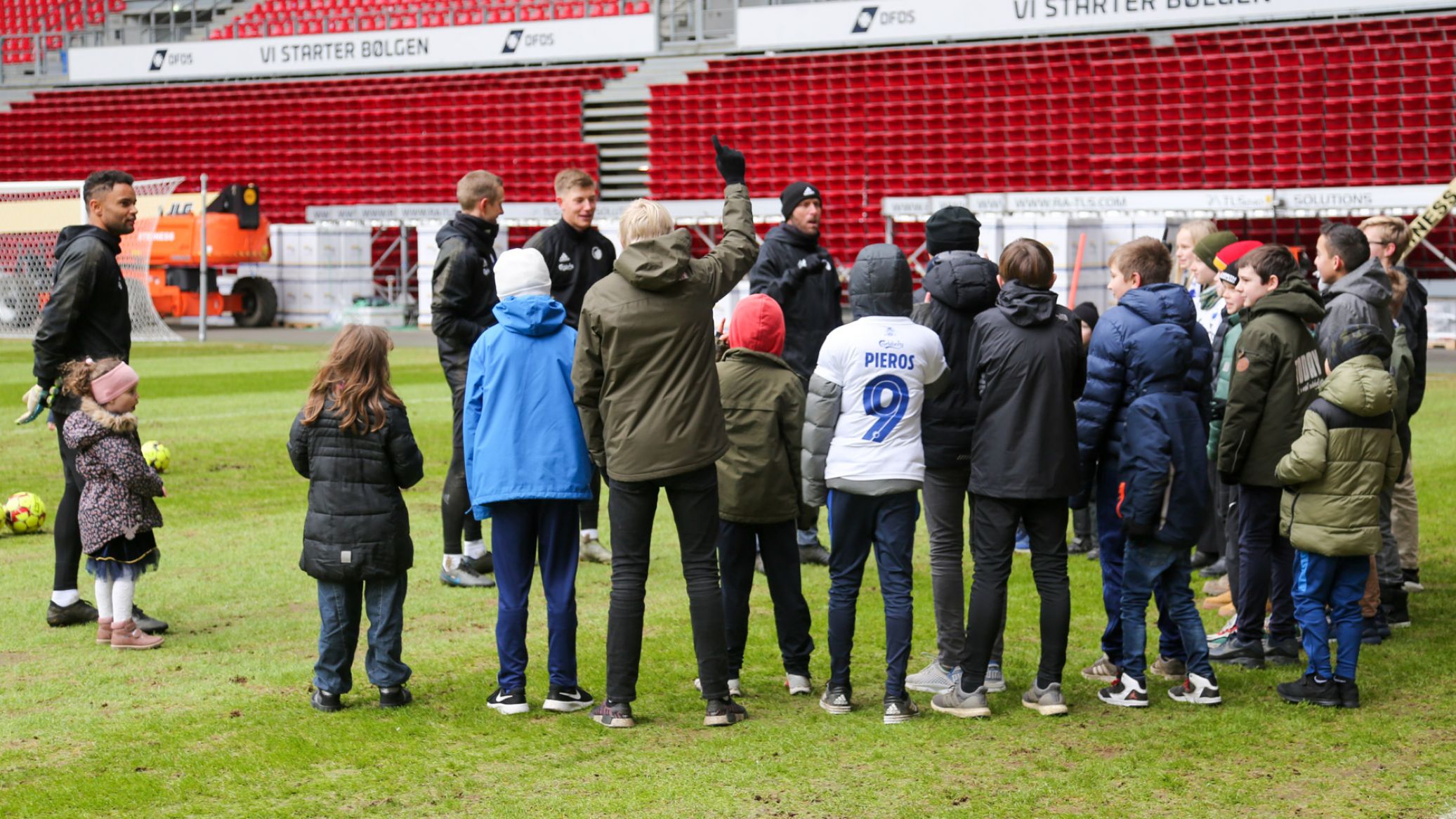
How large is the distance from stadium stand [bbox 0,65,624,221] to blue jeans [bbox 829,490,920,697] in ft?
90.9

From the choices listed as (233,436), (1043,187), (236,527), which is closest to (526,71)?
(1043,187)

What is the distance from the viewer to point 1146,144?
90.4ft

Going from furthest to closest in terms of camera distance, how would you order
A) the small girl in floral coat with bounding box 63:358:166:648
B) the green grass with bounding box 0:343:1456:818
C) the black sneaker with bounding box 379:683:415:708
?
the small girl in floral coat with bounding box 63:358:166:648 → the black sneaker with bounding box 379:683:415:708 → the green grass with bounding box 0:343:1456:818

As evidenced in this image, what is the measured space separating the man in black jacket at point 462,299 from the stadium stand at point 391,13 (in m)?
26.6

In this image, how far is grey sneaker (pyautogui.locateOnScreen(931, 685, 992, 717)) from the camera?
5.39 m

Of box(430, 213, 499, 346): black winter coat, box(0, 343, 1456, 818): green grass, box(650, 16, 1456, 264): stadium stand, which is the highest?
box(650, 16, 1456, 264): stadium stand

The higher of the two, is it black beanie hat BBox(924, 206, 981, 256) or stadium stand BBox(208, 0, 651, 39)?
stadium stand BBox(208, 0, 651, 39)

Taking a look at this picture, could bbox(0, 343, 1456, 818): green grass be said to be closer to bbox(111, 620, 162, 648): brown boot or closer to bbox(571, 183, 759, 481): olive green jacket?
bbox(111, 620, 162, 648): brown boot

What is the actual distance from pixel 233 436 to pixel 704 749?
378 inches

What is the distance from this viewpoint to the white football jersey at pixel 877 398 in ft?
17.6

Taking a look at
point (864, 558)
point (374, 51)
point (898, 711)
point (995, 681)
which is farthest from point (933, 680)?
point (374, 51)

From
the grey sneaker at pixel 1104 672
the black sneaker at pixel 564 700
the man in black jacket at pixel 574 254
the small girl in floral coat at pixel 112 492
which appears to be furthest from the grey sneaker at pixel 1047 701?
the small girl in floral coat at pixel 112 492

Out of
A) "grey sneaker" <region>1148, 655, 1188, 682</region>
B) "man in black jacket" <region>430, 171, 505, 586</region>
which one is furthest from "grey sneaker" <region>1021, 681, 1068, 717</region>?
"man in black jacket" <region>430, 171, 505, 586</region>

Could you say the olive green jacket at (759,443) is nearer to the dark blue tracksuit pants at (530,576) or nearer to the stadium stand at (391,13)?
the dark blue tracksuit pants at (530,576)
